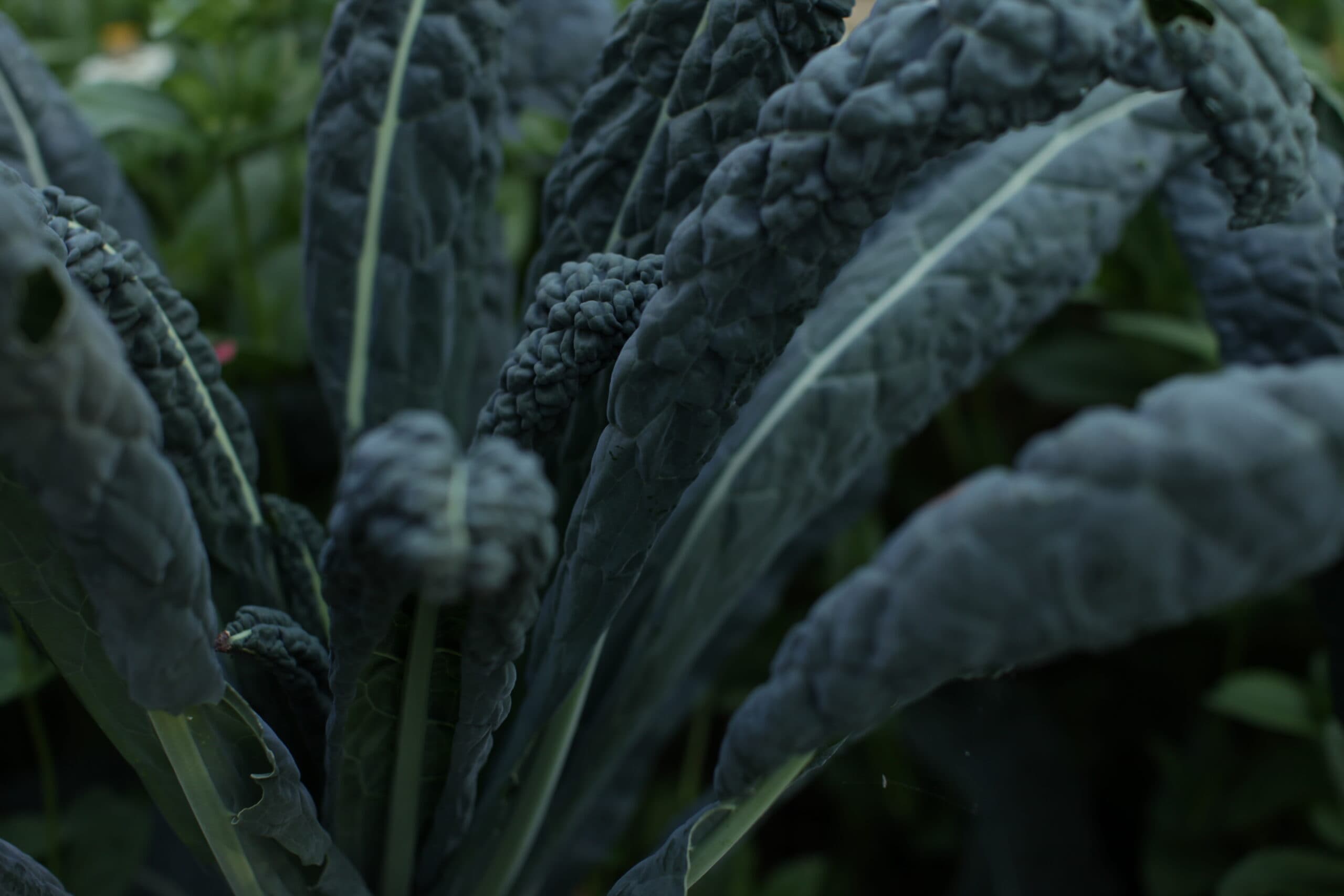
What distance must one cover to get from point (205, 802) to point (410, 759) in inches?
3.8

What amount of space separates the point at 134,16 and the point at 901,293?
3.88ft

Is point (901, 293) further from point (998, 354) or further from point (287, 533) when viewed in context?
point (287, 533)

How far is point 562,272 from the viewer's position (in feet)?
1.68

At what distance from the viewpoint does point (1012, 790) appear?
930 millimetres

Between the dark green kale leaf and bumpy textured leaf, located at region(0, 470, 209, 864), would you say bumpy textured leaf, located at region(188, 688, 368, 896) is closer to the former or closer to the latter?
bumpy textured leaf, located at region(0, 470, 209, 864)

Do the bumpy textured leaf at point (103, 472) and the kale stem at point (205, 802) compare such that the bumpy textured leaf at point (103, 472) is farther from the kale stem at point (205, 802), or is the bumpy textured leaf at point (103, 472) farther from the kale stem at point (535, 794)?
the kale stem at point (535, 794)

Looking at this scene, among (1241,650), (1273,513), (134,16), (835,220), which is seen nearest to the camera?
(1273,513)

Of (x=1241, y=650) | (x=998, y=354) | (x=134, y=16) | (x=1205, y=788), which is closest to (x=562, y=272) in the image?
(x=998, y=354)

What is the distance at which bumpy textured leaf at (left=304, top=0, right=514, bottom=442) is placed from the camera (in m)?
0.68

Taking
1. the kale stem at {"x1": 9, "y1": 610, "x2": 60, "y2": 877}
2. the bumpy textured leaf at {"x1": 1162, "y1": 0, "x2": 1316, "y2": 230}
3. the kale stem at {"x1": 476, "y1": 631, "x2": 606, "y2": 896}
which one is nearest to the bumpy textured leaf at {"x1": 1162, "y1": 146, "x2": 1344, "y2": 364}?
the bumpy textured leaf at {"x1": 1162, "y1": 0, "x2": 1316, "y2": 230}

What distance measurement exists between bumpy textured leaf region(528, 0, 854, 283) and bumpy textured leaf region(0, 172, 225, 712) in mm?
304

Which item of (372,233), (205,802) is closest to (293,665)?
(205,802)

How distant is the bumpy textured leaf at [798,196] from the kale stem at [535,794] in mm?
117

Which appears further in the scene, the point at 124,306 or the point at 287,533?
the point at 287,533
